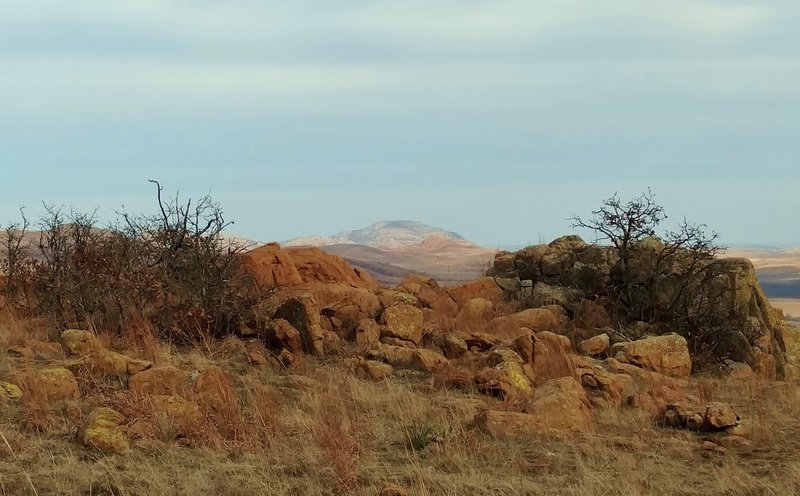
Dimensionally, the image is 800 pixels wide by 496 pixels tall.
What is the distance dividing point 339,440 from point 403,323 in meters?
5.62

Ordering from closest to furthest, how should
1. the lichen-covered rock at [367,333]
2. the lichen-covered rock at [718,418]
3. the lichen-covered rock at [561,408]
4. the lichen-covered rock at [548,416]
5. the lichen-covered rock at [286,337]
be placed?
the lichen-covered rock at [548,416] < the lichen-covered rock at [561,408] < the lichen-covered rock at [718,418] < the lichen-covered rock at [286,337] < the lichen-covered rock at [367,333]

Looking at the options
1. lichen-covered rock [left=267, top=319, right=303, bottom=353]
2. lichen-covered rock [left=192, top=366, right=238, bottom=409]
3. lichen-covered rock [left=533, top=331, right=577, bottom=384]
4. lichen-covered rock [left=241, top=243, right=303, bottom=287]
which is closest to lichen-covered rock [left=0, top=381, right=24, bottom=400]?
lichen-covered rock [left=192, top=366, right=238, bottom=409]

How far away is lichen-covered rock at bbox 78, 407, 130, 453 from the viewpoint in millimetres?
6855

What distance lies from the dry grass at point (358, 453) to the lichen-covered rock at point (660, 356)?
8.27 ft

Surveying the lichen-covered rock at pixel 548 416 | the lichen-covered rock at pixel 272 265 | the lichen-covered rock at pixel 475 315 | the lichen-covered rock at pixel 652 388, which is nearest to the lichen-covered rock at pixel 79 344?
the lichen-covered rock at pixel 272 265

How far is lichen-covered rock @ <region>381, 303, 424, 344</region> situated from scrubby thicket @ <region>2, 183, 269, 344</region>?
7.33 ft

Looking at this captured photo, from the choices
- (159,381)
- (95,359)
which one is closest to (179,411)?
(159,381)

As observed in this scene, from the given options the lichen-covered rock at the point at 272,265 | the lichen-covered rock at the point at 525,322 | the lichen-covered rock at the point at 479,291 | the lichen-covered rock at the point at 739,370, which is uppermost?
the lichen-covered rock at the point at 272,265

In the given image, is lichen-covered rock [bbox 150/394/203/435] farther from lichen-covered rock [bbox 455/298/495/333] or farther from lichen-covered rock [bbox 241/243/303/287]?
lichen-covered rock [bbox 241/243/303/287]

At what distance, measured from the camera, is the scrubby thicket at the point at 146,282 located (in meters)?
12.0

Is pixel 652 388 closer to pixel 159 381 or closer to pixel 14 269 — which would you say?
pixel 159 381

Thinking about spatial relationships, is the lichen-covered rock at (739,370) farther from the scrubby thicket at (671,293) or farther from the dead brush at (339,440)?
the dead brush at (339,440)

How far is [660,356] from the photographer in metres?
12.1

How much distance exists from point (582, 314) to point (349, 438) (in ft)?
28.5
